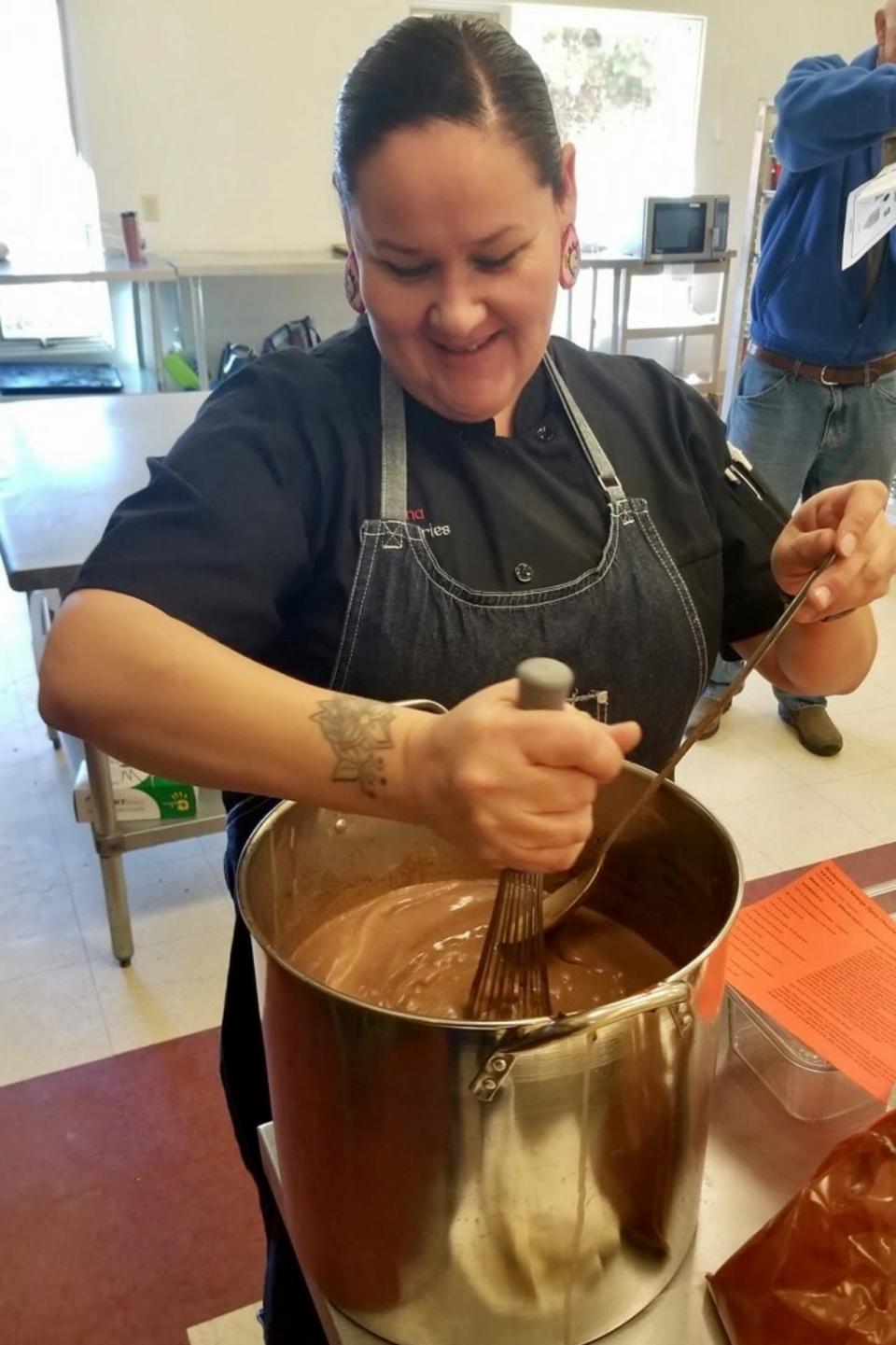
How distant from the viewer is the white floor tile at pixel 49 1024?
1.64 m

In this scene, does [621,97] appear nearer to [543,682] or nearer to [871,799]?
[871,799]

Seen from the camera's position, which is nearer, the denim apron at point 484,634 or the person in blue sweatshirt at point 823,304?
the denim apron at point 484,634

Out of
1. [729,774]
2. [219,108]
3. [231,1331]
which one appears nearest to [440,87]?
[231,1331]

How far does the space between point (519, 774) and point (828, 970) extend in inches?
15.2

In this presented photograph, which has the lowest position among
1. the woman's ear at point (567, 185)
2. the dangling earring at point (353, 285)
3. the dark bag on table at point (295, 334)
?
the dark bag on table at point (295, 334)

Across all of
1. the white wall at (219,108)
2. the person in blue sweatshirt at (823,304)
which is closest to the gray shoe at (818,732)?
the person in blue sweatshirt at (823,304)

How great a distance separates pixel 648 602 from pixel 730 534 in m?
0.13

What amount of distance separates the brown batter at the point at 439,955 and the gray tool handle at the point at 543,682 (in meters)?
0.27

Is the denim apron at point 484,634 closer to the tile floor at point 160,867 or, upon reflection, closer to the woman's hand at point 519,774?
the woman's hand at point 519,774

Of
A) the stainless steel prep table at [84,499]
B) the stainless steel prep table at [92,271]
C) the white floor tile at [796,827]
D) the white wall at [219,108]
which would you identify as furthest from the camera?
the white wall at [219,108]

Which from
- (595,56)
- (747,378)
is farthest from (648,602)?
(595,56)

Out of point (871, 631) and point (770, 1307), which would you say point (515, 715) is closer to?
point (770, 1307)

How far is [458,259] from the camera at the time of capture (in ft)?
2.37

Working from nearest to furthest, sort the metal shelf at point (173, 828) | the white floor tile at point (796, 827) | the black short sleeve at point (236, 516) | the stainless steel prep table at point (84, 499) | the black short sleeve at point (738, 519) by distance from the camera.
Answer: the black short sleeve at point (236, 516), the black short sleeve at point (738, 519), the stainless steel prep table at point (84, 499), the metal shelf at point (173, 828), the white floor tile at point (796, 827)
